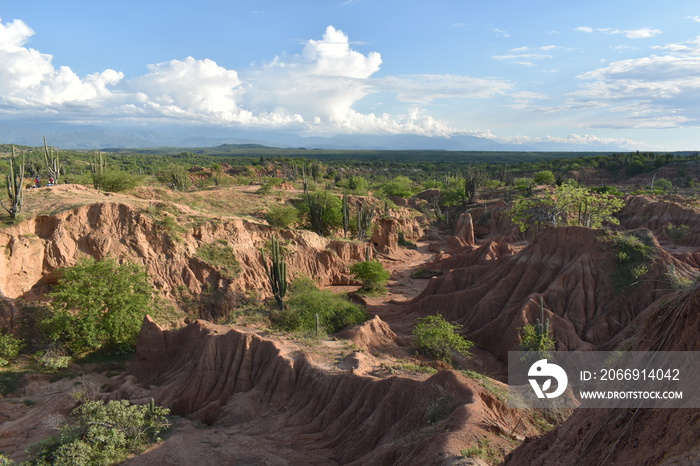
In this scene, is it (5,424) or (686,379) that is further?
(5,424)

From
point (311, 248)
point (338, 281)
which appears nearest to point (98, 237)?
point (311, 248)

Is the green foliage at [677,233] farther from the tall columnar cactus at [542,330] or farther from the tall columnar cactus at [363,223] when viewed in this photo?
the tall columnar cactus at [542,330]

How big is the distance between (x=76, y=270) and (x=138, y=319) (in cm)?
407

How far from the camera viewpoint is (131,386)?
668 inches

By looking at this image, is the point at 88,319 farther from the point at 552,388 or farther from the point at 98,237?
the point at 552,388

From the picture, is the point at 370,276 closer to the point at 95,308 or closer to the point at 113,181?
the point at 95,308

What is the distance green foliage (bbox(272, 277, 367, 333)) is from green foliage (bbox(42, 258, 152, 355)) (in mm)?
7875

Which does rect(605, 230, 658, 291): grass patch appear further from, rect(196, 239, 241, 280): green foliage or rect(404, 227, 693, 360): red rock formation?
rect(196, 239, 241, 280): green foliage

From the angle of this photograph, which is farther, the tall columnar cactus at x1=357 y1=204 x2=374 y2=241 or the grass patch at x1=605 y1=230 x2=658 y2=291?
the tall columnar cactus at x1=357 y1=204 x2=374 y2=241

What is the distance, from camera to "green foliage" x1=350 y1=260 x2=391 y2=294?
33.7 metres

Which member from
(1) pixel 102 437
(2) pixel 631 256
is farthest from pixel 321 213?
(1) pixel 102 437

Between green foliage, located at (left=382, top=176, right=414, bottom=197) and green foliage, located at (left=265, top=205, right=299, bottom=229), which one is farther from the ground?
green foliage, located at (left=382, top=176, right=414, bottom=197)

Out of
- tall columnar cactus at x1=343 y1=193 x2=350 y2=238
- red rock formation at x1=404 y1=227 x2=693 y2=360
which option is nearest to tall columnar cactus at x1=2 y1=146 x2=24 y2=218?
red rock formation at x1=404 y1=227 x2=693 y2=360

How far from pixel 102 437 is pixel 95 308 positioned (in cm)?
1042
